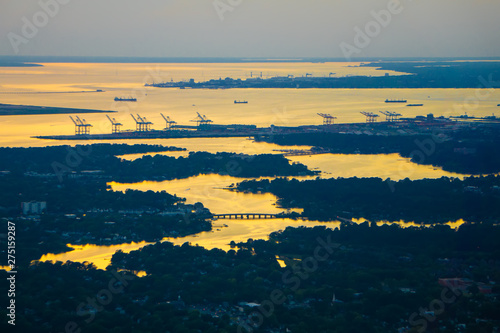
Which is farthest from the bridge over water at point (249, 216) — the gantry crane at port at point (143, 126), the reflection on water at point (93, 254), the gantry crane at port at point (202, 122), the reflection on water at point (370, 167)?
the gantry crane at port at point (202, 122)

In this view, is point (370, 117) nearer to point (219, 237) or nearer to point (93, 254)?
point (219, 237)

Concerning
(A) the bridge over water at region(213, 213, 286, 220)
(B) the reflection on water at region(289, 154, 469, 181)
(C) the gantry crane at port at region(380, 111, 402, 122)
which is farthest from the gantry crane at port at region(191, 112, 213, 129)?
(A) the bridge over water at region(213, 213, 286, 220)

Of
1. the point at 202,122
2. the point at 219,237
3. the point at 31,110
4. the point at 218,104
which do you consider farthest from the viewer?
the point at 218,104

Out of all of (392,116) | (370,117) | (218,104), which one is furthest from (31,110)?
(392,116)

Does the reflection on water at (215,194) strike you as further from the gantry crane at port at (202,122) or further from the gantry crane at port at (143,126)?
the gantry crane at port at (143,126)

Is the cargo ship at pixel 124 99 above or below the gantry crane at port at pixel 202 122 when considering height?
above

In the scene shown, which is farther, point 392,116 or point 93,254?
point 392,116

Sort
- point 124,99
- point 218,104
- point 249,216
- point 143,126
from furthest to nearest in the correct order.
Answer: point 124,99, point 218,104, point 143,126, point 249,216

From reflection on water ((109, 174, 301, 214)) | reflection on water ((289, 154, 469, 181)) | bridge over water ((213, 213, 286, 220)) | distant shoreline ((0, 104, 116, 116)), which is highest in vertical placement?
distant shoreline ((0, 104, 116, 116))

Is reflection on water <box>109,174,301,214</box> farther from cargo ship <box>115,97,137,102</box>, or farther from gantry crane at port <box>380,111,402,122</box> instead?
cargo ship <box>115,97,137,102</box>

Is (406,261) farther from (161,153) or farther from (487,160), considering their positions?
(161,153)

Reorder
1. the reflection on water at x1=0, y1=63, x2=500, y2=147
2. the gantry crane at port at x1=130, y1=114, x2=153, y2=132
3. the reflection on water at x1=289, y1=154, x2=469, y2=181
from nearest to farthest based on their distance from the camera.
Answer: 1. the reflection on water at x1=289, y1=154, x2=469, y2=181
2. the gantry crane at port at x1=130, y1=114, x2=153, y2=132
3. the reflection on water at x1=0, y1=63, x2=500, y2=147
